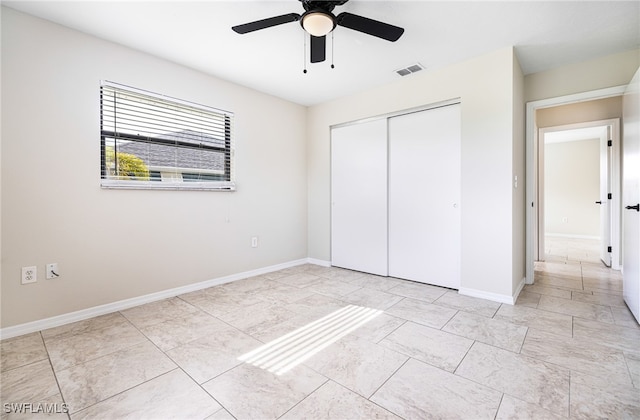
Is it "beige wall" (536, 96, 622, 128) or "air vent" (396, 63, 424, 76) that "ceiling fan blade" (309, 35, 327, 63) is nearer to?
"air vent" (396, 63, 424, 76)

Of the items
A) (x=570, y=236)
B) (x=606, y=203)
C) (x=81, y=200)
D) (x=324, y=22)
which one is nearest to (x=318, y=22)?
(x=324, y=22)

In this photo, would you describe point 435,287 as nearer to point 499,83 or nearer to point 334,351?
point 334,351

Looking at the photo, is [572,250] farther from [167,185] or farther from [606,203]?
[167,185]

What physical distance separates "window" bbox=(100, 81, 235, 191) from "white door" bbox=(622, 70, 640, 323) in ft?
12.4

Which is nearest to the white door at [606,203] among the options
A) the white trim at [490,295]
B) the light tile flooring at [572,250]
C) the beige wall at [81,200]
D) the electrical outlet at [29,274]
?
the light tile flooring at [572,250]

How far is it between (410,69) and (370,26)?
1351mm

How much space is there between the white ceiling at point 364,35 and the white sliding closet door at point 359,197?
2.89 feet

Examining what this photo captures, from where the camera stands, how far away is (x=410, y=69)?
3.08m

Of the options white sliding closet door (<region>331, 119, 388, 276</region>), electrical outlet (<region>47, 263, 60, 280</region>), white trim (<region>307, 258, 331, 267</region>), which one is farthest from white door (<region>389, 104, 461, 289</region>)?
electrical outlet (<region>47, 263, 60, 280</region>)

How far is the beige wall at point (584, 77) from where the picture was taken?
2.73 meters

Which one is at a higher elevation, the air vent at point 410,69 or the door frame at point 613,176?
the air vent at point 410,69

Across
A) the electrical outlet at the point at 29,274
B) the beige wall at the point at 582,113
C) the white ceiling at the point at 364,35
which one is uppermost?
the white ceiling at the point at 364,35

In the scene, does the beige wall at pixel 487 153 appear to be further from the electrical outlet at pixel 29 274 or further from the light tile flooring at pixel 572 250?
the electrical outlet at pixel 29 274

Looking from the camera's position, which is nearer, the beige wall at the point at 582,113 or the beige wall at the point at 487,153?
the beige wall at the point at 487,153
